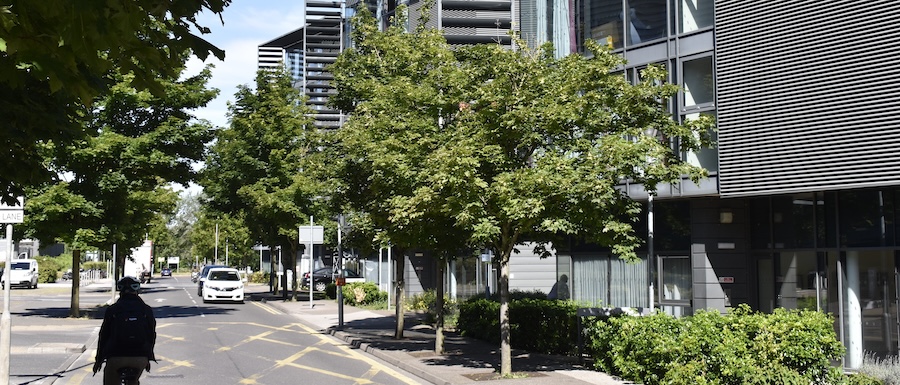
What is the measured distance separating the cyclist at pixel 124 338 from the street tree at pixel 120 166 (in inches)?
728

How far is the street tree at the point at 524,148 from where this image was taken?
550 inches

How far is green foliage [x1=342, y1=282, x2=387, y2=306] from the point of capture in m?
37.3

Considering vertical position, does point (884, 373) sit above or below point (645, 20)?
below

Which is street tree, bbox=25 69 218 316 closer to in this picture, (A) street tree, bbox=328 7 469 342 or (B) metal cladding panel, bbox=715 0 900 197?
(A) street tree, bbox=328 7 469 342

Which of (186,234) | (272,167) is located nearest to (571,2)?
(272,167)

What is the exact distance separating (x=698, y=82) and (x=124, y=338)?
51.3 feet

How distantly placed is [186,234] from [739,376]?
133 metres

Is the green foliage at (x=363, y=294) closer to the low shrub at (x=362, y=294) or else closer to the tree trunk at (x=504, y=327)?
the low shrub at (x=362, y=294)

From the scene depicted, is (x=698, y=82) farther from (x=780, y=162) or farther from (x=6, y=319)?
(x=6, y=319)

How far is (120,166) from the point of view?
28.2 meters

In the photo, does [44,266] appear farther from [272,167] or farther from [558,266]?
[558,266]

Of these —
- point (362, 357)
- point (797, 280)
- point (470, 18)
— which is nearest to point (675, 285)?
point (797, 280)

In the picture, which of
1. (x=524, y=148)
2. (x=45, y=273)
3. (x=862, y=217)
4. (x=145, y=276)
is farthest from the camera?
(x=145, y=276)

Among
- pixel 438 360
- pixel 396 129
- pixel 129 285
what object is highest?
pixel 396 129
